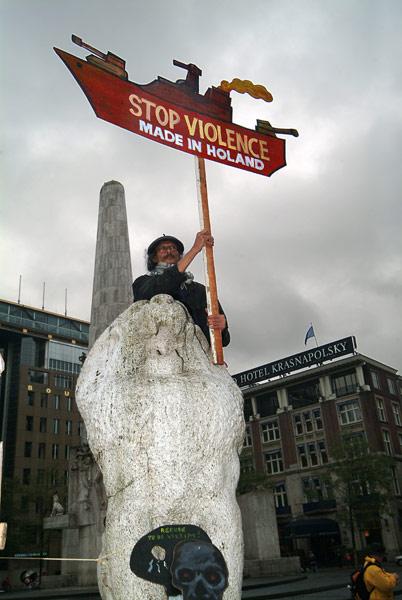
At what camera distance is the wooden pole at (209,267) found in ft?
Result: 14.5

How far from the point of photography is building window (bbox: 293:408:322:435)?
5000 cm

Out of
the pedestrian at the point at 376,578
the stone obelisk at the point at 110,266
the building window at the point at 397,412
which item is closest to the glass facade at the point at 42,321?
the building window at the point at 397,412

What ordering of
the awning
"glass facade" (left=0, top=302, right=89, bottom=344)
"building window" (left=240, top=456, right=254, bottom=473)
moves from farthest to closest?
1. "glass facade" (left=0, top=302, right=89, bottom=344)
2. "building window" (left=240, top=456, right=254, bottom=473)
3. the awning

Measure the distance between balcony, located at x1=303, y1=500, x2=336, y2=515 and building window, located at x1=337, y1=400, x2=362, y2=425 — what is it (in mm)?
6837

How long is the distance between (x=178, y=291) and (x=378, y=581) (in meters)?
4.62

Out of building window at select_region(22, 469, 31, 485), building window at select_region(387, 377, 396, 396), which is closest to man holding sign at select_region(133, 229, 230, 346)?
building window at select_region(387, 377, 396, 396)

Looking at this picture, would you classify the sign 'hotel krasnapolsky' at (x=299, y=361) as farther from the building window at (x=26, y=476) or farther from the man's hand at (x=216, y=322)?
the man's hand at (x=216, y=322)

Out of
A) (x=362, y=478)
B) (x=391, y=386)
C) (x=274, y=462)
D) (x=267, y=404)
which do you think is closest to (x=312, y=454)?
(x=274, y=462)

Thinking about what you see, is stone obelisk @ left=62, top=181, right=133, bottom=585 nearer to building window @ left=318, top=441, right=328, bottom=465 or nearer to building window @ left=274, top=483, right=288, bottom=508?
building window @ left=318, top=441, right=328, bottom=465

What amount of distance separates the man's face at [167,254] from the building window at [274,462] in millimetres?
50024

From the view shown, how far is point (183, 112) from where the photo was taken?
17.3 feet

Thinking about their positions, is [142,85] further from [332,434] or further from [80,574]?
[332,434]

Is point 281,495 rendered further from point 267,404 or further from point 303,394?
point 303,394

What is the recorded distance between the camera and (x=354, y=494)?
36.6m
